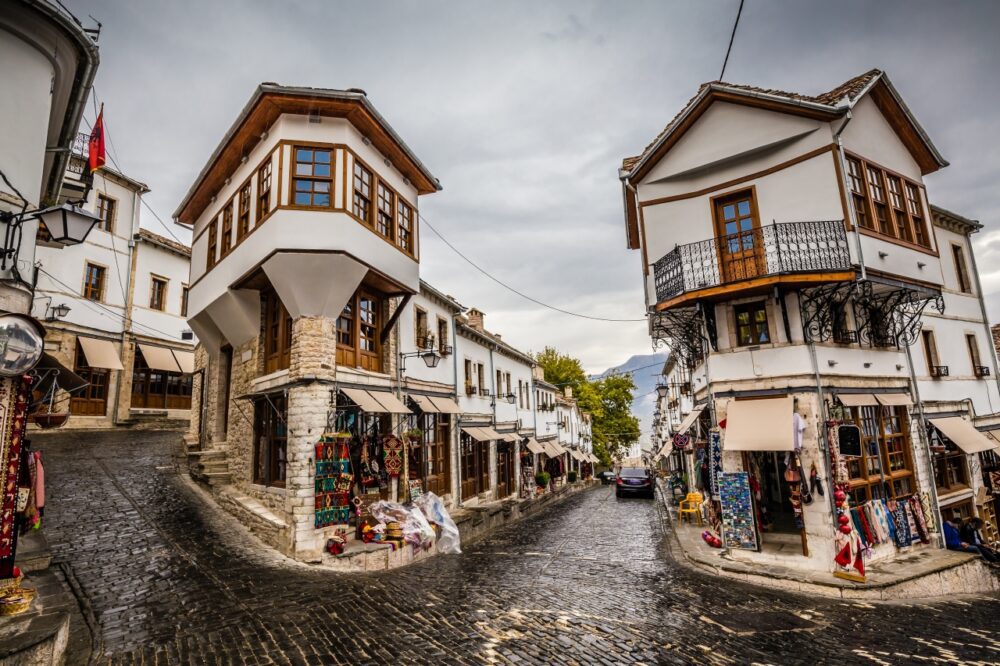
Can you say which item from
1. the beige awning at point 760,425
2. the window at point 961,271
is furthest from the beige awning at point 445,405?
the window at point 961,271

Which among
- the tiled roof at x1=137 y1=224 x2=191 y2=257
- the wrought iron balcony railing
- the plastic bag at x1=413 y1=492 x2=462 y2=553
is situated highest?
the tiled roof at x1=137 y1=224 x2=191 y2=257

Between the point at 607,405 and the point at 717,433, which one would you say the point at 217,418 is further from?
the point at 607,405

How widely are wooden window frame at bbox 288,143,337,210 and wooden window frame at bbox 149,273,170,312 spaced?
639 inches

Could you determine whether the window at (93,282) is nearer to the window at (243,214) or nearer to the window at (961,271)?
the window at (243,214)

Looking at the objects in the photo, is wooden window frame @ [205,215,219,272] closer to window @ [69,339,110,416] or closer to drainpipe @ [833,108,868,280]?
window @ [69,339,110,416]

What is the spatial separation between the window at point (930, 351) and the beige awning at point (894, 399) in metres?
2.57

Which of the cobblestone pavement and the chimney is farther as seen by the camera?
the chimney

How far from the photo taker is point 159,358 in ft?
71.0

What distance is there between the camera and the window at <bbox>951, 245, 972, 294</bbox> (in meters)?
15.1

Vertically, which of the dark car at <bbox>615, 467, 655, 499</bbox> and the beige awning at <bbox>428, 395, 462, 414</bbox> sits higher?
the beige awning at <bbox>428, 395, 462, 414</bbox>

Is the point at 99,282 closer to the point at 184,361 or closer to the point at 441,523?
the point at 184,361

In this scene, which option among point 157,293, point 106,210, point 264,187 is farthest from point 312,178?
point 157,293

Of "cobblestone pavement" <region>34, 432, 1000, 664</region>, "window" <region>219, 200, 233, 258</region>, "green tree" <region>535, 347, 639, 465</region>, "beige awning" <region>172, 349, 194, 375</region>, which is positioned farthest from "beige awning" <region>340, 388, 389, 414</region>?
"green tree" <region>535, 347, 639, 465</region>

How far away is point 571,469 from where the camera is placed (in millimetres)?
37500
